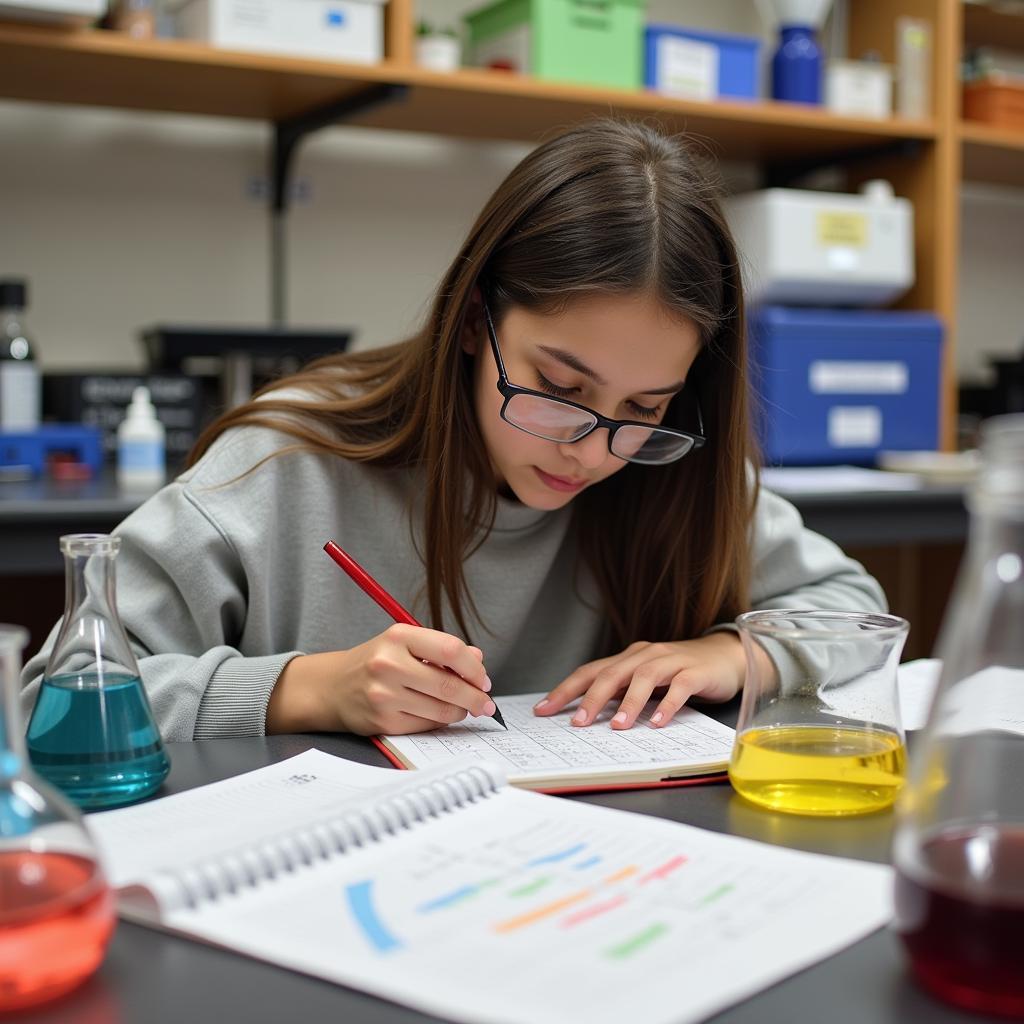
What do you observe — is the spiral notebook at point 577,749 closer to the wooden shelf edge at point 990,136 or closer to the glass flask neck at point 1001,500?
the glass flask neck at point 1001,500

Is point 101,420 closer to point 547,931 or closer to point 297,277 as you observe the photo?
point 297,277

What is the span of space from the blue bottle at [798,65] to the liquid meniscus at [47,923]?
2438 mm

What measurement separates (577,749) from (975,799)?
35 cm

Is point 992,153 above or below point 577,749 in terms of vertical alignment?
above

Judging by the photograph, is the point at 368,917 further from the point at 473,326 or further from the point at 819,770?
the point at 473,326

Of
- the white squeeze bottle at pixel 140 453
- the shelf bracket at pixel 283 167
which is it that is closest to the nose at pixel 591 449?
the white squeeze bottle at pixel 140 453

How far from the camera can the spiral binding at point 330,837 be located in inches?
22.4

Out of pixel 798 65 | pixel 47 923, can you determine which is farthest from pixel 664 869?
→ pixel 798 65

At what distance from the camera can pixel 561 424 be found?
1.06 meters

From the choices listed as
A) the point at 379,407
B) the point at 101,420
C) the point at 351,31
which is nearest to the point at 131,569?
the point at 379,407

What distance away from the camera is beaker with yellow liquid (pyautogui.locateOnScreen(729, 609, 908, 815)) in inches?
28.6

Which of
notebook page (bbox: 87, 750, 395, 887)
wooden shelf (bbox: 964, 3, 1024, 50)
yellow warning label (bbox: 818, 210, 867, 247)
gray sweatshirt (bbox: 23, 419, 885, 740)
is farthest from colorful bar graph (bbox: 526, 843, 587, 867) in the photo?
wooden shelf (bbox: 964, 3, 1024, 50)

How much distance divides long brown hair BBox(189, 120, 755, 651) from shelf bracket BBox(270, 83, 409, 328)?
3.77 ft

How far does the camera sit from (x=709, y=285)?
1.10 meters
